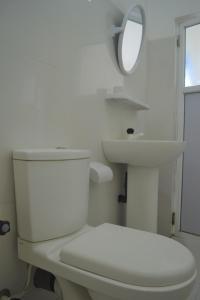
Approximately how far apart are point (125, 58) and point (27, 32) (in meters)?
0.83

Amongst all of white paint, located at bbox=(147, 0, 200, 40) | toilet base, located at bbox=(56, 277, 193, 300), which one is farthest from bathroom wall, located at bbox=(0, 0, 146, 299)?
white paint, located at bbox=(147, 0, 200, 40)

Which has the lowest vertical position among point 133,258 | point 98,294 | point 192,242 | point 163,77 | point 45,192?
point 192,242

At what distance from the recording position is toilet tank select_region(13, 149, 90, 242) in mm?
795

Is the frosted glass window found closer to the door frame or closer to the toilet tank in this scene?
the door frame

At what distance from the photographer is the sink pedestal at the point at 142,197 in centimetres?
139

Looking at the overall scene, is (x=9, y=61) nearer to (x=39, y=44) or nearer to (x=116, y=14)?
(x=39, y=44)

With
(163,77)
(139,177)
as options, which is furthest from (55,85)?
(163,77)

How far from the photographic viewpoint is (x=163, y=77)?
75.5 inches

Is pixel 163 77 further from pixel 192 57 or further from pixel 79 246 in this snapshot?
pixel 79 246

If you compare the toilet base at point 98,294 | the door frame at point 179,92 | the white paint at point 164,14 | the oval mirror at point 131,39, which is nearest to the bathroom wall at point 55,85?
the oval mirror at point 131,39

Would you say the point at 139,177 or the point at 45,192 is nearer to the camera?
the point at 45,192

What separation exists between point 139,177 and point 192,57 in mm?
1229

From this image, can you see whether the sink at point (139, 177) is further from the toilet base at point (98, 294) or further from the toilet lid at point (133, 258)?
the toilet base at point (98, 294)

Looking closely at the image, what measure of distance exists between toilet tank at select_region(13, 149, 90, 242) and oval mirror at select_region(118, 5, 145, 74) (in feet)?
3.04
